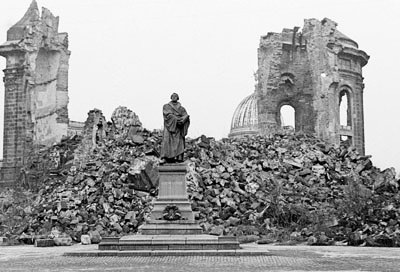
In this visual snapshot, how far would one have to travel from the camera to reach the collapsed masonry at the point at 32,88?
36.6 meters

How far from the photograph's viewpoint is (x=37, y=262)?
45.2 feet

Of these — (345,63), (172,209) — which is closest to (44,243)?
(172,209)

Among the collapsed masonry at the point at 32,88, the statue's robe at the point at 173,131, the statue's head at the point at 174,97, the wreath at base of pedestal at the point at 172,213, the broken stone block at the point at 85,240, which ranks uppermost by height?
the collapsed masonry at the point at 32,88

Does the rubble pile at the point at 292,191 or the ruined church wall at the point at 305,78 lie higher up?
the ruined church wall at the point at 305,78

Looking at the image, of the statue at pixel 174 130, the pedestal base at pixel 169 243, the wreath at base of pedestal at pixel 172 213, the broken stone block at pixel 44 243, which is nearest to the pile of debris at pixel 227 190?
the broken stone block at pixel 44 243

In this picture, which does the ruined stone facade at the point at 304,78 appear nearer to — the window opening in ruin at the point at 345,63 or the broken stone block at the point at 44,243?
the window opening in ruin at the point at 345,63

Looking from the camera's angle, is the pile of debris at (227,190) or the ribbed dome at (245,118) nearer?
the pile of debris at (227,190)

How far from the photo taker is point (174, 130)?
17.1 meters

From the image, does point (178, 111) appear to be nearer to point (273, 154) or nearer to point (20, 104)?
point (273, 154)

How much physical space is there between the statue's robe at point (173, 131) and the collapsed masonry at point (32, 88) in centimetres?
2061

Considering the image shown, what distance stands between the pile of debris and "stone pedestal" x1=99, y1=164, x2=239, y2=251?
412cm

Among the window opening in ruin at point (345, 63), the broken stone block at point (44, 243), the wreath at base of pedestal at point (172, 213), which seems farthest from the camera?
the window opening in ruin at point (345, 63)

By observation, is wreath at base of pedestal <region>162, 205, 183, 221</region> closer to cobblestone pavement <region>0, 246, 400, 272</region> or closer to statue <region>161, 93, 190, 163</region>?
statue <region>161, 93, 190, 163</region>

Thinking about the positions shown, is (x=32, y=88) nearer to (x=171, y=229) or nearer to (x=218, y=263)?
(x=171, y=229)
